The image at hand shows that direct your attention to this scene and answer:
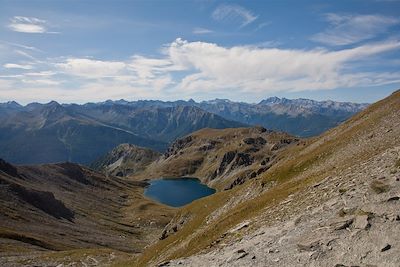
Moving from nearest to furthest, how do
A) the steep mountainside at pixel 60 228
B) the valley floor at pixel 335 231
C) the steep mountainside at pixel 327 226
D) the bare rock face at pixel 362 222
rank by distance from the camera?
the valley floor at pixel 335 231
the steep mountainside at pixel 327 226
the bare rock face at pixel 362 222
the steep mountainside at pixel 60 228

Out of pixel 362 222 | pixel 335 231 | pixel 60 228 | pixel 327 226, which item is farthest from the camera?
pixel 60 228

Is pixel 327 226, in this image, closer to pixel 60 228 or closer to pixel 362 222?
pixel 362 222

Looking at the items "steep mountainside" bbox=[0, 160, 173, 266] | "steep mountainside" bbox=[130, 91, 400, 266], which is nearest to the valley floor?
"steep mountainside" bbox=[130, 91, 400, 266]

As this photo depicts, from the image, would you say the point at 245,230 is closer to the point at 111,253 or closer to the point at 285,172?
the point at 285,172

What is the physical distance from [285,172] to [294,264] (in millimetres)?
36531

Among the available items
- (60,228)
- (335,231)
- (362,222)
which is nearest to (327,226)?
(335,231)

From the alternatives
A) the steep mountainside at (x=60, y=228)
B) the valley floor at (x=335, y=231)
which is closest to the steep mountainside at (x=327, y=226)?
the valley floor at (x=335, y=231)

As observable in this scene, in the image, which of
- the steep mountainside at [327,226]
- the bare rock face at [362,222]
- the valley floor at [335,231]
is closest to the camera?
the valley floor at [335,231]

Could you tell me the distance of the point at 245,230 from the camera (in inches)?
1270

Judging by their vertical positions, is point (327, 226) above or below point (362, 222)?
below

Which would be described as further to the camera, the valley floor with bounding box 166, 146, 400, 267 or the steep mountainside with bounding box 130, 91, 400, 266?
the steep mountainside with bounding box 130, 91, 400, 266

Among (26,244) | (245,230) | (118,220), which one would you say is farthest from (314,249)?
(118,220)

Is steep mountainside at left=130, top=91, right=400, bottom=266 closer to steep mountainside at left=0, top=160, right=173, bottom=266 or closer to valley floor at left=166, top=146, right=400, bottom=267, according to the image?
valley floor at left=166, top=146, right=400, bottom=267

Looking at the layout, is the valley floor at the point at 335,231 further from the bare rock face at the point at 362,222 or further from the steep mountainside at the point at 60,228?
the steep mountainside at the point at 60,228
